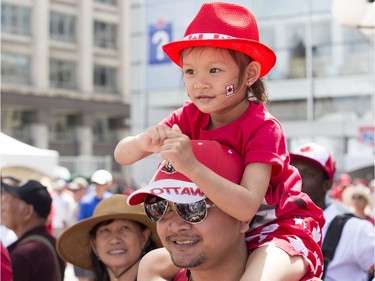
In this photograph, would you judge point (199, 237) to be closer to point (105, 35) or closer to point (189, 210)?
point (189, 210)

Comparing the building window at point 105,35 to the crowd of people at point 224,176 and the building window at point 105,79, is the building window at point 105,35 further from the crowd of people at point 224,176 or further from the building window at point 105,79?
the crowd of people at point 224,176

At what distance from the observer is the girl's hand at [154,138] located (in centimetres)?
230

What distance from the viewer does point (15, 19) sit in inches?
1925

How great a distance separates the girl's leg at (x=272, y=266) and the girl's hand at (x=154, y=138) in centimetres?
49

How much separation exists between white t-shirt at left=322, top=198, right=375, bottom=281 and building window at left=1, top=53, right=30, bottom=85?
45.0 meters

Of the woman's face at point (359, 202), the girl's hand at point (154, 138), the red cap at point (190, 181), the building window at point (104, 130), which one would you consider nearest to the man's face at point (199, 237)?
the red cap at point (190, 181)

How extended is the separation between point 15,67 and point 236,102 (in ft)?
159

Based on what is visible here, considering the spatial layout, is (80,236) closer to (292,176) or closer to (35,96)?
(292,176)

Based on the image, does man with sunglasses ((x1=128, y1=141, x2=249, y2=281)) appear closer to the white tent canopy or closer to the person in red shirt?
the person in red shirt

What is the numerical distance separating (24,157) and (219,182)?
16.1 metres

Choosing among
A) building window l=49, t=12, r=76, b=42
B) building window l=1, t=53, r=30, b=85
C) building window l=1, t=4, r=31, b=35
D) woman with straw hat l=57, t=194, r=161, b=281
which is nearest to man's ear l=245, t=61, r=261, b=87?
woman with straw hat l=57, t=194, r=161, b=281

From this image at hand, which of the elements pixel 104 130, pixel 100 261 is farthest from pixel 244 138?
pixel 104 130

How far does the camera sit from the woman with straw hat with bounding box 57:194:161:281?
14.1ft

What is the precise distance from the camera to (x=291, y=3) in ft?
84.6
